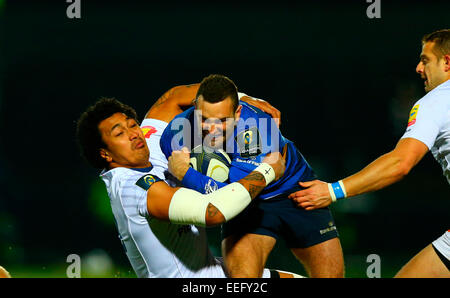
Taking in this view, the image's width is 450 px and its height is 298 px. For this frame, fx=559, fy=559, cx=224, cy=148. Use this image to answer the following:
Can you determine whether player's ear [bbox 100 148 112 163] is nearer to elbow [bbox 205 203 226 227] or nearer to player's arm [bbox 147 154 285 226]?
player's arm [bbox 147 154 285 226]

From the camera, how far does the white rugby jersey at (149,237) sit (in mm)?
3051

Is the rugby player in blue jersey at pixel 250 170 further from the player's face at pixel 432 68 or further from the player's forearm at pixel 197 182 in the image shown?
the player's face at pixel 432 68

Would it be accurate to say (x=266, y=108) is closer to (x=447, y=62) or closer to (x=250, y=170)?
(x=250, y=170)

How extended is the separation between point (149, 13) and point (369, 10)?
3.59 metres

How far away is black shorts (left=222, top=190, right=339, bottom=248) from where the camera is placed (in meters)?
3.66

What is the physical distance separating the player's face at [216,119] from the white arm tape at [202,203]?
45 centimetres

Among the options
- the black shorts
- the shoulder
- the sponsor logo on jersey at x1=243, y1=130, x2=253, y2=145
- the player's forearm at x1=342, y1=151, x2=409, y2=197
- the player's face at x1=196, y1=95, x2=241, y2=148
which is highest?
the shoulder

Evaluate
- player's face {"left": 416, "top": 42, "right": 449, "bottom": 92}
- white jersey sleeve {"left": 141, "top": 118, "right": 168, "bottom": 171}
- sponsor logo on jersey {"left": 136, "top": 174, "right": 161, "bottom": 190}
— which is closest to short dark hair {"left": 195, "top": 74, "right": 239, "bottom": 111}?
white jersey sleeve {"left": 141, "top": 118, "right": 168, "bottom": 171}

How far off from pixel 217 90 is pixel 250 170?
1.78 ft

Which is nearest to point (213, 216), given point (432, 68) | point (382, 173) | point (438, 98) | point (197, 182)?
point (197, 182)

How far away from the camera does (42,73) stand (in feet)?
29.9

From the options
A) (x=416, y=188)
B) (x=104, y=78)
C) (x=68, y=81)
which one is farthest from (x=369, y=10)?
(x=68, y=81)

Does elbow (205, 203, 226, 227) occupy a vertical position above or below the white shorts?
above

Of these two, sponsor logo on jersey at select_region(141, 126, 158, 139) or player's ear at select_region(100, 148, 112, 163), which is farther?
sponsor logo on jersey at select_region(141, 126, 158, 139)
